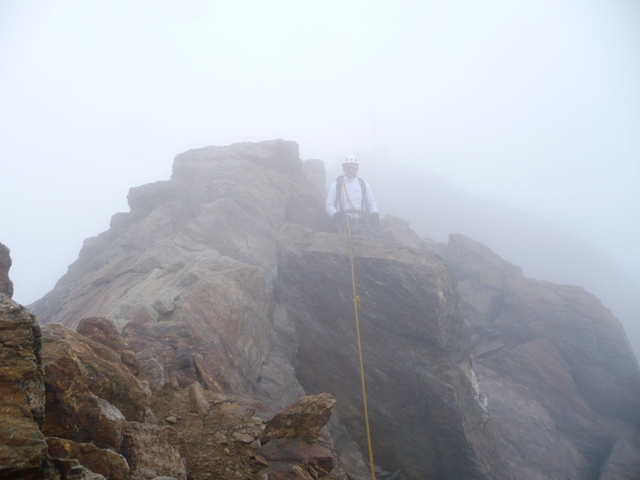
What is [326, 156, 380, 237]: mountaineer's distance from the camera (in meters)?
17.2

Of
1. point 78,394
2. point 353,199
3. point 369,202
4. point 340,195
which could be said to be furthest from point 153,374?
point 369,202

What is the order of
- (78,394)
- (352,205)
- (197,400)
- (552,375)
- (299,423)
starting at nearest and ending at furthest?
(78,394)
(299,423)
(197,400)
(352,205)
(552,375)

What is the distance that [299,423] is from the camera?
5.91 meters

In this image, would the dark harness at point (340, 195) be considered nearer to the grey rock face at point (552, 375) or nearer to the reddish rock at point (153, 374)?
the grey rock face at point (552, 375)

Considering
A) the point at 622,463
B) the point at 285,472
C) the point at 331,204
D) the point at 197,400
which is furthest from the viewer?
the point at 331,204

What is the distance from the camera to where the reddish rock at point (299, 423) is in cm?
587

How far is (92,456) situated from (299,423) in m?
3.22

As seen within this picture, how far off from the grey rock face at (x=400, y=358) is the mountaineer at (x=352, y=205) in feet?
11.5

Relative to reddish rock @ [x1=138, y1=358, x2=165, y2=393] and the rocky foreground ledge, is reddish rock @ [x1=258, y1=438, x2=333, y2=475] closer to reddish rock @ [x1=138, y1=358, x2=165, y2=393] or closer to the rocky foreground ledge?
the rocky foreground ledge

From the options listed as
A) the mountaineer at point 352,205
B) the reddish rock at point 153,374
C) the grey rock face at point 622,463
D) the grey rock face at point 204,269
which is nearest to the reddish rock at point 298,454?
the reddish rock at point 153,374

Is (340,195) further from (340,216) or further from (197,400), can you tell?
(197,400)

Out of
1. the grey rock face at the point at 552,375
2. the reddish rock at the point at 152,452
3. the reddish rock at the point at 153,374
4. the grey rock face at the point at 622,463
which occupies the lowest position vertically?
the grey rock face at the point at 622,463

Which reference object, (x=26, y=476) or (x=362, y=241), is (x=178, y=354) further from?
(x=362, y=241)

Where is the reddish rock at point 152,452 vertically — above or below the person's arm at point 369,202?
below
